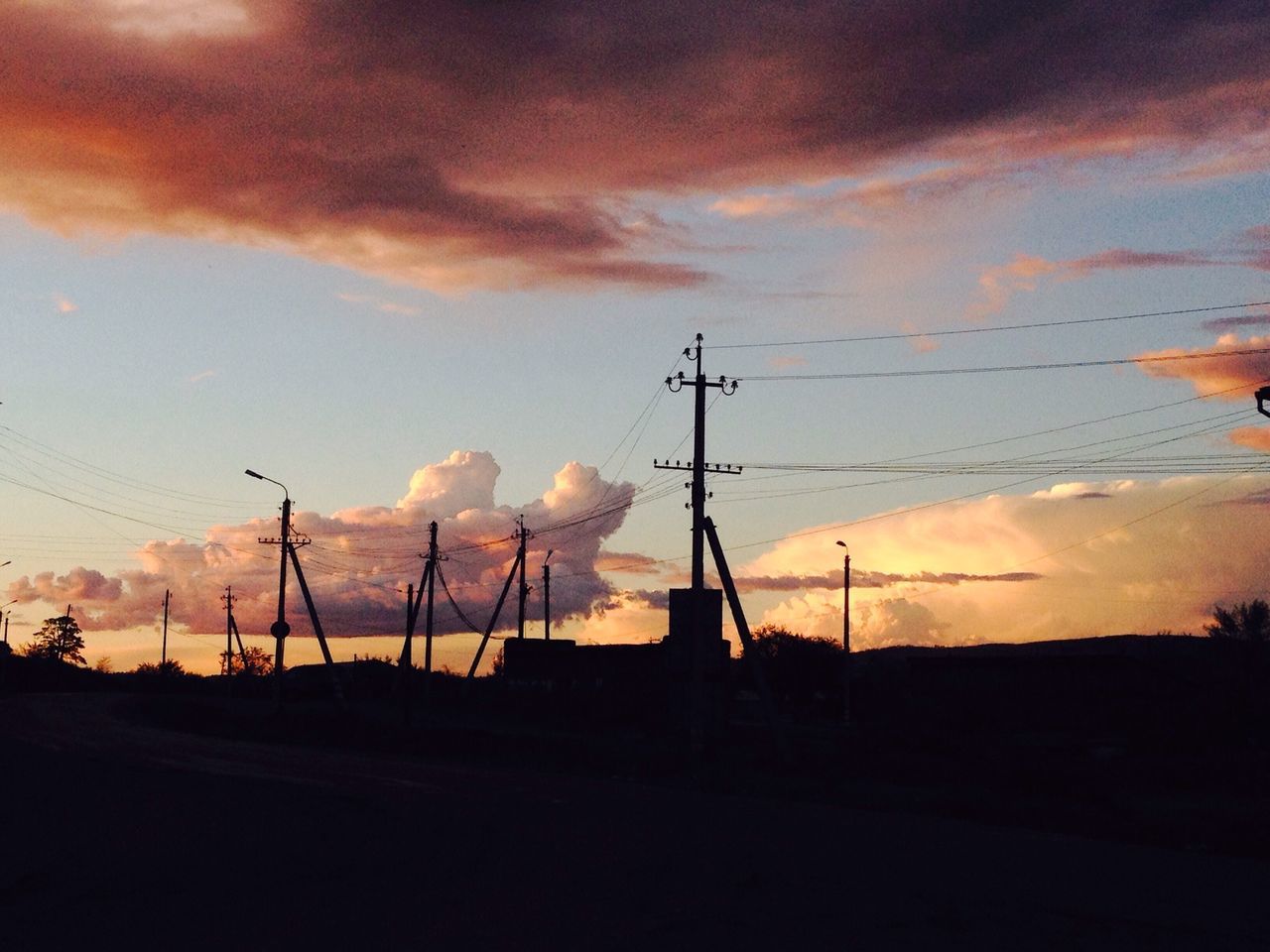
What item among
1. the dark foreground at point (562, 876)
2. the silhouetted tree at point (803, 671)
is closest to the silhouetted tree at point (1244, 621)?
the silhouetted tree at point (803, 671)

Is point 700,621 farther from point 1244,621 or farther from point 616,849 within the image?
point 1244,621

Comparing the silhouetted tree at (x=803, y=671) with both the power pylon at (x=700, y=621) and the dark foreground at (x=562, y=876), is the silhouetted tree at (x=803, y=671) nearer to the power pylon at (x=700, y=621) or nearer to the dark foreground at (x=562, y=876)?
the power pylon at (x=700, y=621)

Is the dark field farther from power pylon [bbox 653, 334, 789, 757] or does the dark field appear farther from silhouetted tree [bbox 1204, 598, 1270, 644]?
silhouetted tree [bbox 1204, 598, 1270, 644]

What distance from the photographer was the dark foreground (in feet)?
37.1

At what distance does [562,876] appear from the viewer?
1431 centimetres

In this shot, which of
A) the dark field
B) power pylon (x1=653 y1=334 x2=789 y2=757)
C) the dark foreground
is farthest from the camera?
power pylon (x1=653 y1=334 x2=789 y2=757)

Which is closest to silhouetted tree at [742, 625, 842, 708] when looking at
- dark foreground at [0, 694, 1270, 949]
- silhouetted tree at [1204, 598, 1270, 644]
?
silhouetted tree at [1204, 598, 1270, 644]

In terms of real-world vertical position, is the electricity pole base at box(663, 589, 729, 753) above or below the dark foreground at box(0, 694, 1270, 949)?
above

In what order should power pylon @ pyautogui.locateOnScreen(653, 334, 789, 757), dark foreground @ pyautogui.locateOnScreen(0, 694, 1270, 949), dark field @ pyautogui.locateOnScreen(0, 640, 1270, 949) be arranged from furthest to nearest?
power pylon @ pyautogui.locateOnScreen(653, 334, 789, 757) < dark field @ pyautogui.locateOnScreen(0, 640, 1270, 949) < dark foreground @ pyautogui.locateOnScreen(0, 694, 1270, 949)

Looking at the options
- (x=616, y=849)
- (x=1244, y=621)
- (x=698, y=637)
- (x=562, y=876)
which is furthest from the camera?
(x=1244, y=621)

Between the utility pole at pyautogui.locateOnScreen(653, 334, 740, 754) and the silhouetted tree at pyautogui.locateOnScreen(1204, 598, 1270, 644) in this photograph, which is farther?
the silhouetted tree at pyautogui.locateOnScreen(1204, 598, 1270, 644)

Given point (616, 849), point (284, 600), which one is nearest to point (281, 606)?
point (284, 600)

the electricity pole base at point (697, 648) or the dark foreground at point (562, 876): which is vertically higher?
the electricity pole base at point (697, 648)

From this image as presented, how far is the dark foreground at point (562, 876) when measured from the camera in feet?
37.1
